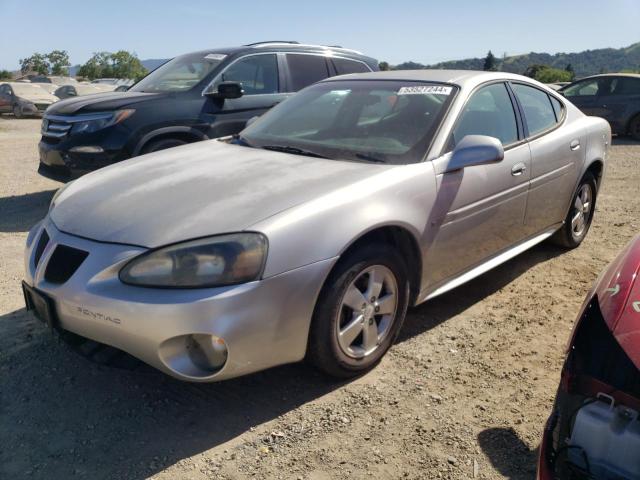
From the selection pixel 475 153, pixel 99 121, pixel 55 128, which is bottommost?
pixel 55 128

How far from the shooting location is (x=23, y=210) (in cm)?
648

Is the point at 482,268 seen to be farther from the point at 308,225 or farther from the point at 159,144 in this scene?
the point at 159,144

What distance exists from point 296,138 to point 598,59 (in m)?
190

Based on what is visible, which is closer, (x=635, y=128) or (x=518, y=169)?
(x=518, y=169)

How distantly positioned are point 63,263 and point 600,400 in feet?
7.34

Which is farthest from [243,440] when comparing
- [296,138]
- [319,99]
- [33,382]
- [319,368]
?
[319,99]

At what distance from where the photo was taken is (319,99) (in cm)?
407

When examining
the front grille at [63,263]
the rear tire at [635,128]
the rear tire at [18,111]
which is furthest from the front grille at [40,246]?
the rear tire at [18,111]

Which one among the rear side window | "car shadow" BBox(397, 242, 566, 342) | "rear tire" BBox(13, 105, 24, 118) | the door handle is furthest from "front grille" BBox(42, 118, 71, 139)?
"rear tire" BBox(13, 105, 24, 118)

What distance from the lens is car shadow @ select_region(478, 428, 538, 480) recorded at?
2398mm

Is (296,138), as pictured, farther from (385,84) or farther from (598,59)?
(598,59)

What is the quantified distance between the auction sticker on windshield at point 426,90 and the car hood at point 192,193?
0.80 m

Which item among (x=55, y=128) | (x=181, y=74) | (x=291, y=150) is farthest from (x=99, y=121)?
(x=291, y=150)

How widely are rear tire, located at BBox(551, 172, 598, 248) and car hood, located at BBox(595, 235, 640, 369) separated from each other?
8.55ft
